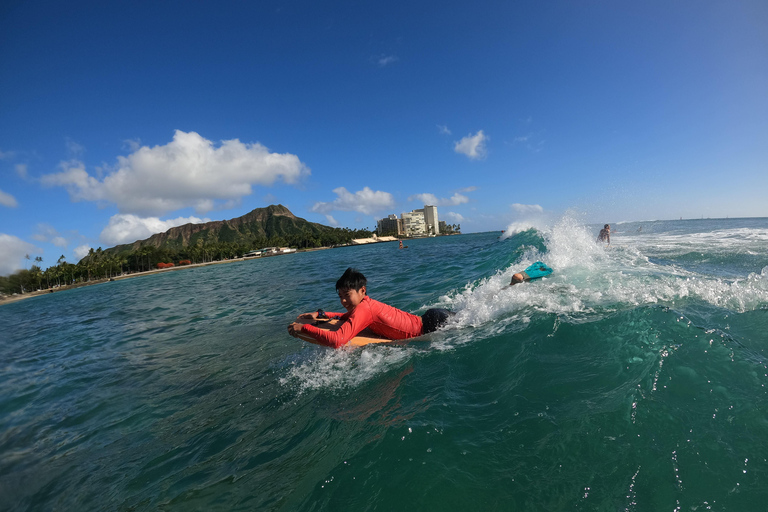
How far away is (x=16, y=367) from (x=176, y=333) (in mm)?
4002

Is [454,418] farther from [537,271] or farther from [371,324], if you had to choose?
[537,271]

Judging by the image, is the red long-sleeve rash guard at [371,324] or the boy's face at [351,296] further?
the boy's face at [351,296]

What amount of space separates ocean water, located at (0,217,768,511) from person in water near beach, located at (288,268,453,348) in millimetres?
338

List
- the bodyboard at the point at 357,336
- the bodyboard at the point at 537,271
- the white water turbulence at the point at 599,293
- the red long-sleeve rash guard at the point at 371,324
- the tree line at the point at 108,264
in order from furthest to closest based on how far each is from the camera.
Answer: the tree line at the point at 108,264, the bodyboard at the point at 537,271, the bodyboard at the point at 357,336, the white water turbulence at the point at 599,293, the red long-sleeve rash guard at the point at 371,324

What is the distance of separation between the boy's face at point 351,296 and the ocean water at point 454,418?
1011 millimetres

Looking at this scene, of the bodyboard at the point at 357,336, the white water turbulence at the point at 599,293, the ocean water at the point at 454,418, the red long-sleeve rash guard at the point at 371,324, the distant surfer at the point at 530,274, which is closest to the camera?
the ocean water at the point at 454,418

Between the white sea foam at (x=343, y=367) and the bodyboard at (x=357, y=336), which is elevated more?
the bodyboard at (x=357, y=336)

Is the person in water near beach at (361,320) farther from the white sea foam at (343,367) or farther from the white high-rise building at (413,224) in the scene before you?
the white high-rise building at (413,224)

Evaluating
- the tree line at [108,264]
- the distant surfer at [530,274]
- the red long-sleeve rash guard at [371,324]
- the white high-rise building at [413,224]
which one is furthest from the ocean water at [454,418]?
the white high-rise building at [413,224]

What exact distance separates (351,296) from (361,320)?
432 millimetres

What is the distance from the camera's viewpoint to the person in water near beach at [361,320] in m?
4.95

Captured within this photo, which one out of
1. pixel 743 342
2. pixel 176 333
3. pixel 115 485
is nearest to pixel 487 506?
pixel 115 485

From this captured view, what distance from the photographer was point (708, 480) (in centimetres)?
219

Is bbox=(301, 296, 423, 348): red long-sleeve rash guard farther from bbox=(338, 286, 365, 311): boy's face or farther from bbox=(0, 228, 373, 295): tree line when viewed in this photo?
bbox=(0, 228, 373, 295): tree line
